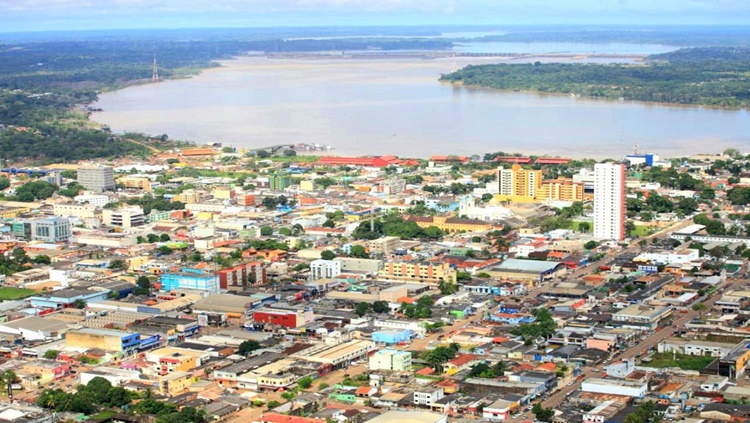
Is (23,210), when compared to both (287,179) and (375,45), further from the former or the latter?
(375,45)

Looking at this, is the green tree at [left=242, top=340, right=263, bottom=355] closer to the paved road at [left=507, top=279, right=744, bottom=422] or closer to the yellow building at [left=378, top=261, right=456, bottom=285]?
the paved road at [left=507, top=279, right=744, bottom=422]

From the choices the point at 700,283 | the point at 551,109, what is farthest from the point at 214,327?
the point at 551,109

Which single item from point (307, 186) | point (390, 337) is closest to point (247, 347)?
point (390, 337)

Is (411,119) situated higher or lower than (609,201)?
lower

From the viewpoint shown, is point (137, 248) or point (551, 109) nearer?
point (137, 248)

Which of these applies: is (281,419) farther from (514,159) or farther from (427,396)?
(514,159)

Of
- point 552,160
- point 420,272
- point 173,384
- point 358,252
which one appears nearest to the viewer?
point 173,384

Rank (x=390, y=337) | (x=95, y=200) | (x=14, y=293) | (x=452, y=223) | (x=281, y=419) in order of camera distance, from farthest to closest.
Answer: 1. (x=95, y=200)
2. (x=452, y=223)
3. (x=14, y=293)
4. (x=390, y=337)
5. (x=281, y=419)
